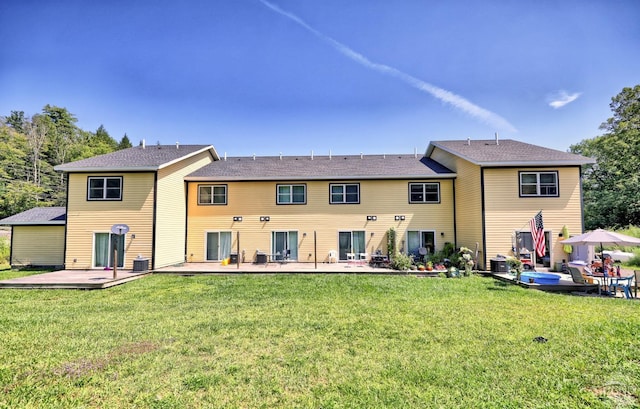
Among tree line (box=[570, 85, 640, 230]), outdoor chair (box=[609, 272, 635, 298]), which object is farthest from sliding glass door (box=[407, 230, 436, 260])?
tree line (box=[570, 85, 640, 230])

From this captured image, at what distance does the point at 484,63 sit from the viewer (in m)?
13.8

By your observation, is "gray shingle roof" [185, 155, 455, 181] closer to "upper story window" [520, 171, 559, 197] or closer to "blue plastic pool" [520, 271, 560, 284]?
"upper story window" [520, 171, 559, 197]

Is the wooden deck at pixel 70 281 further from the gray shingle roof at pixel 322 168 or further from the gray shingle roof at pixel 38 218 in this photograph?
the gray shingle roof at pixel 322 168

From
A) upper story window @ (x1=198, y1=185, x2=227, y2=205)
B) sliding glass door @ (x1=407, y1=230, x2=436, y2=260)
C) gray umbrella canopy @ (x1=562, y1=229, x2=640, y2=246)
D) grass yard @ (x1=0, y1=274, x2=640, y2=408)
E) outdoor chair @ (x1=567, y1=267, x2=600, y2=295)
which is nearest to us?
grass yard @ (x1=0, y1=274, x2=640, y2=408)

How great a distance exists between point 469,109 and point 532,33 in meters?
6.55

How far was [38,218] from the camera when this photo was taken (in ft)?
47.6

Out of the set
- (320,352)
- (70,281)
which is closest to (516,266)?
(320,352)

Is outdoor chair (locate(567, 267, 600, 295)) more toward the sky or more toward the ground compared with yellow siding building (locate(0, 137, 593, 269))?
more toward the ground

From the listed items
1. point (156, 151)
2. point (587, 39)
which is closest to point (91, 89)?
point (156, 151)

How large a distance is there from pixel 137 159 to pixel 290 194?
7.71 meters

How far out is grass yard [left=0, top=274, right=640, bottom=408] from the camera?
3373mm

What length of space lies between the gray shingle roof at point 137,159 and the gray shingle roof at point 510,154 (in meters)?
13.9

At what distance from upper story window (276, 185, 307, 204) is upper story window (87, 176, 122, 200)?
7.55 meters

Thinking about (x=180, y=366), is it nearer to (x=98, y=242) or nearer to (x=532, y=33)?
(x=98, y=242)
